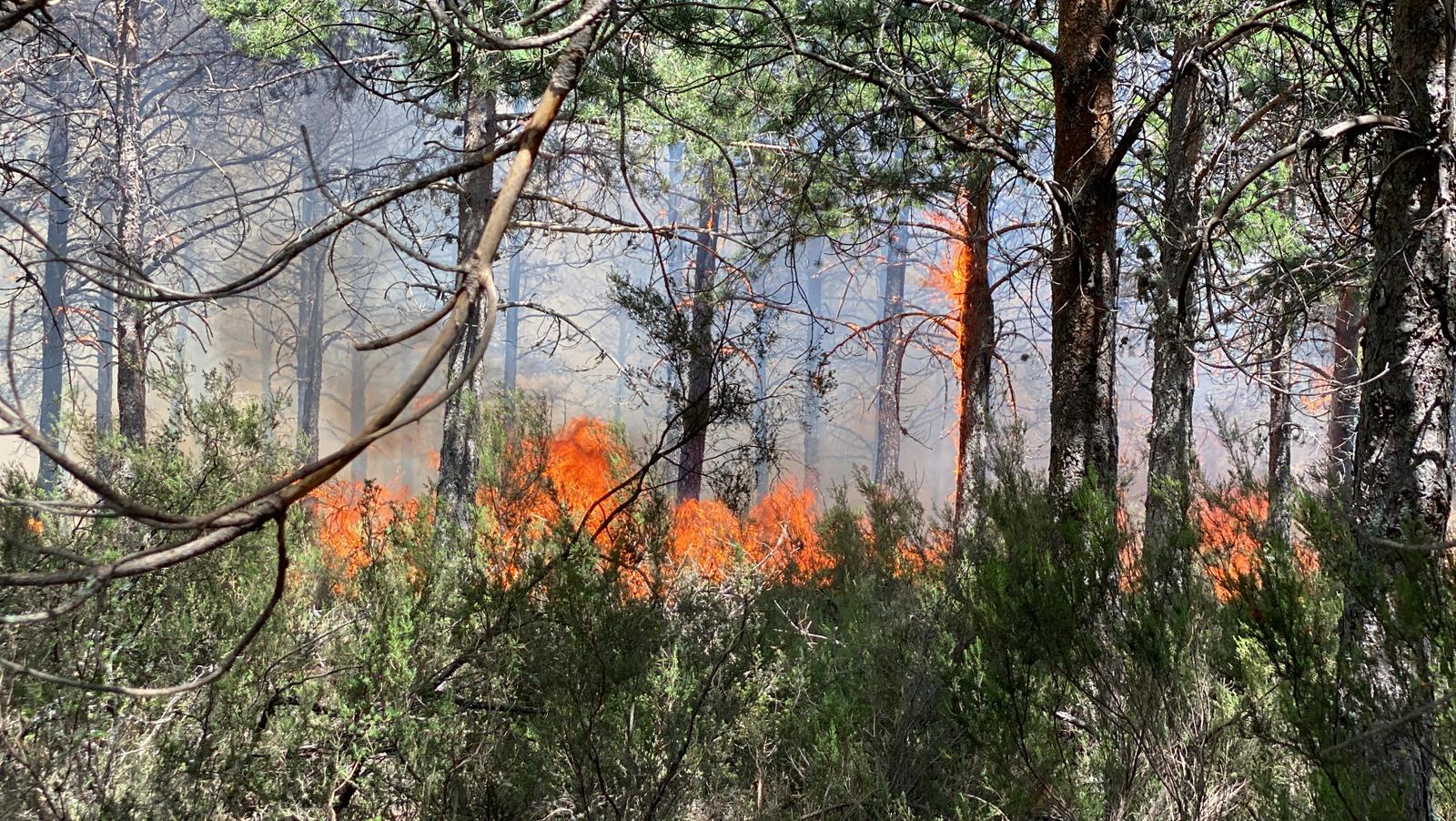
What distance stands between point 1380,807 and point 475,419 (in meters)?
7.10

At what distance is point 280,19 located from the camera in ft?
25.5

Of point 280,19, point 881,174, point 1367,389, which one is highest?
point 280,19

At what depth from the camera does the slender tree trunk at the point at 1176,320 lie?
14.4ft

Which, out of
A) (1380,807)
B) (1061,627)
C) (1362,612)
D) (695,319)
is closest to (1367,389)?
(1362,612)

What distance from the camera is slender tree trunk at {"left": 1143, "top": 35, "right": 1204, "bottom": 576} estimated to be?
4.40 meters

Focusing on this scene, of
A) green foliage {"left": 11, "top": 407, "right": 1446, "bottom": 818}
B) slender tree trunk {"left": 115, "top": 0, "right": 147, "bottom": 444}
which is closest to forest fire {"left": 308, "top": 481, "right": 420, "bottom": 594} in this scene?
green foliage {"left": 11, "top": 407, "right": 1446, "bottom": 818}

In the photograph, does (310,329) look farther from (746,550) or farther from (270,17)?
(746,550)

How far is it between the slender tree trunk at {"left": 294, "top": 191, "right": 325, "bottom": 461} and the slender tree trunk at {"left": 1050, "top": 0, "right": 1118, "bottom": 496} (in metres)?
19.0

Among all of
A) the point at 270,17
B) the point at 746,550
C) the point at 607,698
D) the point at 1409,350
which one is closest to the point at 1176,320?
the point at 1409,350

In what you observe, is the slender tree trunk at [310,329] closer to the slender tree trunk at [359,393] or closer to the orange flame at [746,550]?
the slender tree trunk at [359,393]

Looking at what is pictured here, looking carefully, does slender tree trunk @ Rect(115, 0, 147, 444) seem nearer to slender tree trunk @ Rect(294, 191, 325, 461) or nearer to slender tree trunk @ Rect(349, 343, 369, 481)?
slender tree trunk @ Rect(294, 191, 325, 461)

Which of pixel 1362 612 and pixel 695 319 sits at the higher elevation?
pixel 695 319

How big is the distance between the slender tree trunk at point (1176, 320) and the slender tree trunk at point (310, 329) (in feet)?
59.4

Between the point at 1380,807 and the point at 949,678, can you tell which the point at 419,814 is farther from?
the point at 1380,807
